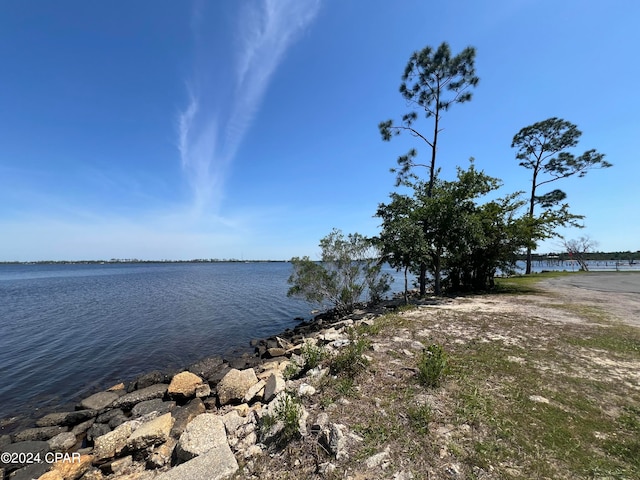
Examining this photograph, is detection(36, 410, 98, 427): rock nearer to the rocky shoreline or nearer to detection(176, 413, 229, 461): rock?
the rocky shoreline

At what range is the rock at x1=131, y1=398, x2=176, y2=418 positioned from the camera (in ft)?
26.1

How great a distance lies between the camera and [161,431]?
19.7ft

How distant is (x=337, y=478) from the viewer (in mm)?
3457

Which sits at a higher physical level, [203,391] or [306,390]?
[306,390]

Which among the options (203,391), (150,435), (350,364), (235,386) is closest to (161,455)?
(150,435)

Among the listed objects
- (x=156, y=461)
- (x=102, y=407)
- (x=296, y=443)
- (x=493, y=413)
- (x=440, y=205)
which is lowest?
(x=102, y=407)

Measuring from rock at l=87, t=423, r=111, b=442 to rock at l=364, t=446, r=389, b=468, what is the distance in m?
7.49

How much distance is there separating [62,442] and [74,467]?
2034 millimetres

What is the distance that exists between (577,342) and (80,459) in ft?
41.2

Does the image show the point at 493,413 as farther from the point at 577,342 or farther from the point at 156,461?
the point at 156,461

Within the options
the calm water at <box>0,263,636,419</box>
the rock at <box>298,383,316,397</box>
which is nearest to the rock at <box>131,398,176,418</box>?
the calm water at <box>0,263,636,419</box>

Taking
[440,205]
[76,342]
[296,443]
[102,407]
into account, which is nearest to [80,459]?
[102,407]

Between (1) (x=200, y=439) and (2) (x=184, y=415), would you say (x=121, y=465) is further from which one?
(1) (x=200, y=439)

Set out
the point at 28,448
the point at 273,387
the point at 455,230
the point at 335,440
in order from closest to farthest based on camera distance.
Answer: the point at 335,440 → the point at 273,387 → the point at 28,448 → the point at 455,230
